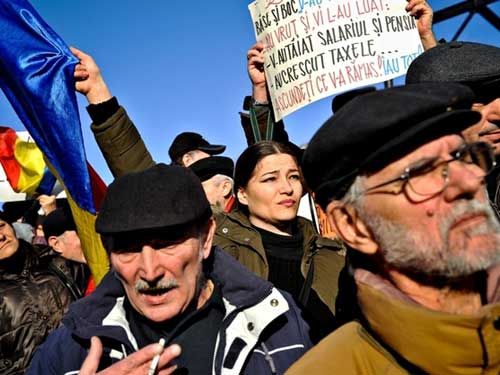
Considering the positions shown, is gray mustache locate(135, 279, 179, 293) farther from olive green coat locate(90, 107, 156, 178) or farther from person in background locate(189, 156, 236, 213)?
person in background locate(189, 156, 236, 213)

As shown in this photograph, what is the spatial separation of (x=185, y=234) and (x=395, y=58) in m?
1.58

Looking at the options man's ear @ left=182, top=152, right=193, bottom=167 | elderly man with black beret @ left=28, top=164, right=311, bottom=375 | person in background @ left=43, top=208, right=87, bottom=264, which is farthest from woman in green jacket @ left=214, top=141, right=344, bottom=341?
person in background @ left=43, top=208, right=87, bottom=264

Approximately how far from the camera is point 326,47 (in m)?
3.24

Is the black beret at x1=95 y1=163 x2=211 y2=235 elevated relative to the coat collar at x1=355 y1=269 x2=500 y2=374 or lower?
elevated

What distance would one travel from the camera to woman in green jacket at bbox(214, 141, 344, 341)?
293 centimetres

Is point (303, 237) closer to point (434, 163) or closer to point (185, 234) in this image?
point (185, 234)

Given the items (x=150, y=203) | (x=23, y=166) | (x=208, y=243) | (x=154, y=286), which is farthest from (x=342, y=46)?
(x=23, y=166)

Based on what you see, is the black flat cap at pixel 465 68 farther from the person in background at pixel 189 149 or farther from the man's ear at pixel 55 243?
the man's ear at pixel 55 243

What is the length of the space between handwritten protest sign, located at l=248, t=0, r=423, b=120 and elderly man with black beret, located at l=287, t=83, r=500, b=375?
161 centimetres

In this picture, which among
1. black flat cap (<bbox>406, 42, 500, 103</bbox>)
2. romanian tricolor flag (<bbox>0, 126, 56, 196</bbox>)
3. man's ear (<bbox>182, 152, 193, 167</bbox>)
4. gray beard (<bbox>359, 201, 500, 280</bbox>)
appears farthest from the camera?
romanian tricolor flag (<bbox>0, 126, 56, 196</bbox>)

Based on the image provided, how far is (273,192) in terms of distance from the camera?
3305 millimetres

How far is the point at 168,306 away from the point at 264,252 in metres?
0.95

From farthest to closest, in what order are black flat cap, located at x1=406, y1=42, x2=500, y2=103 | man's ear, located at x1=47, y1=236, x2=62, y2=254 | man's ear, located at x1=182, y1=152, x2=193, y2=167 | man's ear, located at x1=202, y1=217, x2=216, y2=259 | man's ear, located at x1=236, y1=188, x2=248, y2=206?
man's ear, located at x1=47, y1=236, x2=62, y2=254, man's ear, located at x1=182, y1=152, x2=193, y2=167, man's ear, located at x1=236, y1=188, x2=248, y2=206, man's ear, located at x1=202, y1=217, x2=216, y2=259, black flat cap, located at x1=406, y1=42, x2=500, y2=103

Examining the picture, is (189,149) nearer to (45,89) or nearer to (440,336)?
(45,89)
